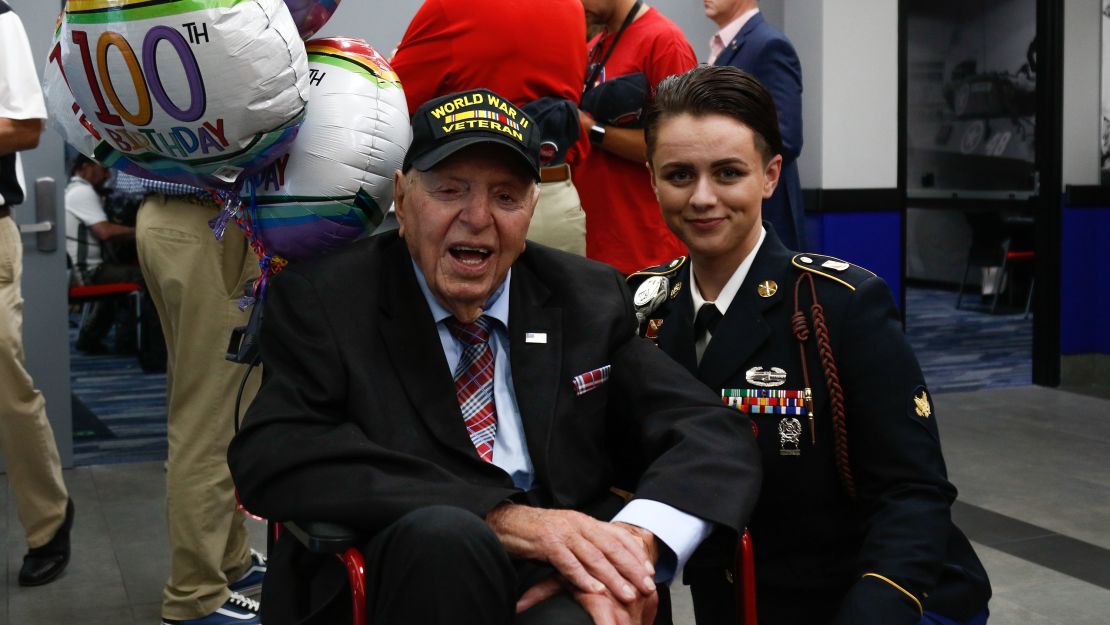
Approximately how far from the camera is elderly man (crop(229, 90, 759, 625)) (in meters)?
1.60

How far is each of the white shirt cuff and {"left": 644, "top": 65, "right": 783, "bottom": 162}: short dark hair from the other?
628 mm

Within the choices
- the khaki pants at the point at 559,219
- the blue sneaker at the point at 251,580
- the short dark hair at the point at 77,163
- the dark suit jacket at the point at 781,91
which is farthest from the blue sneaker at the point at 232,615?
the short dark hair at the point at 77,163

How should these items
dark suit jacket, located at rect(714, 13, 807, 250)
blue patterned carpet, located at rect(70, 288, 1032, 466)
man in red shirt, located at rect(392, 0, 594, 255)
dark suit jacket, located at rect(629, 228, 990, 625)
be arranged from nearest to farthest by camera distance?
1. dark suit jacket, located at rect(629, 228, 990, 625)
2. man in red shirt, located at rect(392, 0, 594, 255)
3. dark suit jacket, located at rect(714, 13, 807, 250)
4. blue patterned carpet, located at rect(70, 288, 1032, 466)

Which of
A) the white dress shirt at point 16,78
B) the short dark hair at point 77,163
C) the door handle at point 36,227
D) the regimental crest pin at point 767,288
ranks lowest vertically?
the regimental crest pin at point 767,288

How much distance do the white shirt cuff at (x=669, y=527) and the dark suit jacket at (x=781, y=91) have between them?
228 cm

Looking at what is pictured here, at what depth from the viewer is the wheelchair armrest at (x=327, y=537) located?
62.1 inches

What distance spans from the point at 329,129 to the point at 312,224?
0.16 m

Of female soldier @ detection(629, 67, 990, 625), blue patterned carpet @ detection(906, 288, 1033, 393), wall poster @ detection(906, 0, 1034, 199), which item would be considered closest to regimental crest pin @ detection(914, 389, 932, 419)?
female soldier @ detection(629, 67, 990, 625)

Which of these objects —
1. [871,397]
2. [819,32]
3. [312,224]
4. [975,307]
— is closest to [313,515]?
[312,224]

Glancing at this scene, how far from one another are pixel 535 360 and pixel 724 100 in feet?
1.68

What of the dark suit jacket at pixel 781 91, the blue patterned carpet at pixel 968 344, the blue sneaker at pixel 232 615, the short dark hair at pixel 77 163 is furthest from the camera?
the blue patterned carpet at pixel 968 344

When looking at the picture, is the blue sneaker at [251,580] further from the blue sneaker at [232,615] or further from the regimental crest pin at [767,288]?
the regimental crest pin at [767,288]

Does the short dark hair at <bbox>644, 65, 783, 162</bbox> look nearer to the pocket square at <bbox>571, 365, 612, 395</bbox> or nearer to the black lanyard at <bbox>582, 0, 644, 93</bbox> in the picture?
the pocket square at <bbox>571, 365, 612, 395</bbox>

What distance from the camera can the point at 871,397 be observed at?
180cm
